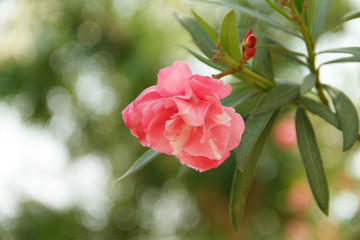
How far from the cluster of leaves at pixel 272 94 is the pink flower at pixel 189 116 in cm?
7

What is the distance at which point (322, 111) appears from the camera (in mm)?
552

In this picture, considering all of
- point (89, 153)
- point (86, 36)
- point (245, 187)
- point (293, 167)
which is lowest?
point (293, 167)

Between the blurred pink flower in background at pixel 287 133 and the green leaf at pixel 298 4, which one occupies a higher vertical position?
the green leaf at pixel 298 4

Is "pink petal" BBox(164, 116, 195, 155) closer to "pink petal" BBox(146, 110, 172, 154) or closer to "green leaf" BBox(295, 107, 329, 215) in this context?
"pink petal" BBox(146, 110, 172, 154)

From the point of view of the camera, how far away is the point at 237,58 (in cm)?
53

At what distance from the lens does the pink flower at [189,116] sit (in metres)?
0.41

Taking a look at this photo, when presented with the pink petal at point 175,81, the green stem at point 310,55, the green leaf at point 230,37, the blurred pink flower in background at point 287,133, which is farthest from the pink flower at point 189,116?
the blurred pink flower in background at point 287,133

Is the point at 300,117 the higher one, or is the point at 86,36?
the point at 300,117

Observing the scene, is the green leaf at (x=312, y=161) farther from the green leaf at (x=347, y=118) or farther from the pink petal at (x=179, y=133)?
the pink petal at (x=179, y=133)

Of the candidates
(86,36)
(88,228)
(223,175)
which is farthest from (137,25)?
(88,228)

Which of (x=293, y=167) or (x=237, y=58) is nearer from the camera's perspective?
(x=237, y=58)

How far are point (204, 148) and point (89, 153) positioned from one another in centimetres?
255

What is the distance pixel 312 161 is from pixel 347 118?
0.09 metres

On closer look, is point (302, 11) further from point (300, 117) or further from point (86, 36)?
point (86, 36)
